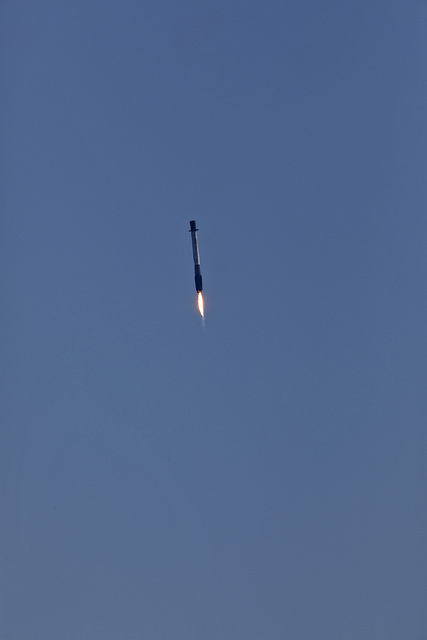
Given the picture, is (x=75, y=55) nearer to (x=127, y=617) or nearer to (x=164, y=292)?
(x=164, y=292)

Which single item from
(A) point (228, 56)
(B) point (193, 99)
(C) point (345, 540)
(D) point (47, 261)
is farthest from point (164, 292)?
(C) point (345, 540)

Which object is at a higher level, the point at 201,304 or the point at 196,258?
the point at 196,258

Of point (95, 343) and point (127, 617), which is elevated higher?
point (95, 343)

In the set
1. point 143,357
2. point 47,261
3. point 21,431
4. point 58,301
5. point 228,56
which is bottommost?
point 21,431

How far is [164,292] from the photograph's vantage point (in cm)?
201

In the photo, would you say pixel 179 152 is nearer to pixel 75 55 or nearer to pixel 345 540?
pixel 75 55

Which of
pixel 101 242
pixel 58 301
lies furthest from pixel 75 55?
pixel 58 301

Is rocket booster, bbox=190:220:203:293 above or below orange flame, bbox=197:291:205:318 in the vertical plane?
above

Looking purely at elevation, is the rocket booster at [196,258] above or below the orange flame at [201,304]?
above

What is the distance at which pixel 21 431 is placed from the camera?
78.1 inches

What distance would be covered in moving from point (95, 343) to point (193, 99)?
0.84m

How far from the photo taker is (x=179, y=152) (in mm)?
1998

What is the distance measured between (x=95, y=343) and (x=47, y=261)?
1.00ft

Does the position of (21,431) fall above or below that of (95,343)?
below
